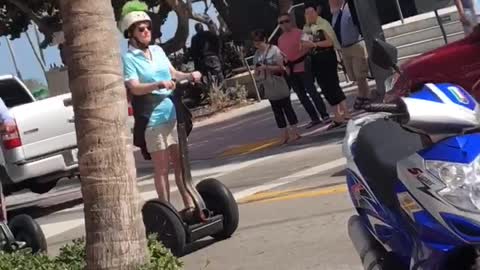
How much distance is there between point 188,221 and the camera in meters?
7.31

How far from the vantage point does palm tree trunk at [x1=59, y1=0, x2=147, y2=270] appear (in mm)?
4672

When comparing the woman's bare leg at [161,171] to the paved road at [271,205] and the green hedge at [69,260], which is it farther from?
the green hedge at [69,260]

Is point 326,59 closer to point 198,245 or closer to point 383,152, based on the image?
point 198,245

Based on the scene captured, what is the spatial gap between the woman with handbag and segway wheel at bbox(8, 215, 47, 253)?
612 centimetres

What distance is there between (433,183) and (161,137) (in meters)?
3.95

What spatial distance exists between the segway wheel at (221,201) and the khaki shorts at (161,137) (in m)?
0.52

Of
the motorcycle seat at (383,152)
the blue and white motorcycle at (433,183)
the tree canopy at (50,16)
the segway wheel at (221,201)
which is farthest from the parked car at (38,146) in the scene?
the tree canopy at (50,16)

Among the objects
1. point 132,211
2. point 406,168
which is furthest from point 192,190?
point 406,168

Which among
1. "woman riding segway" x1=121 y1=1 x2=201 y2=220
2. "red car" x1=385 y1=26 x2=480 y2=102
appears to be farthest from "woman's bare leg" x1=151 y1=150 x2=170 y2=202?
"red car" x1=385 y1=26 x2=480 y2=102

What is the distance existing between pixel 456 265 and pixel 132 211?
1848mm

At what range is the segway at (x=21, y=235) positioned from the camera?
7523mm

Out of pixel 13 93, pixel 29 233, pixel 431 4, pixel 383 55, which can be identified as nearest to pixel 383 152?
pixel 383 55

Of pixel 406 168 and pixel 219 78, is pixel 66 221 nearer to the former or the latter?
pixel 406 168

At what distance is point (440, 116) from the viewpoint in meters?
3.46
